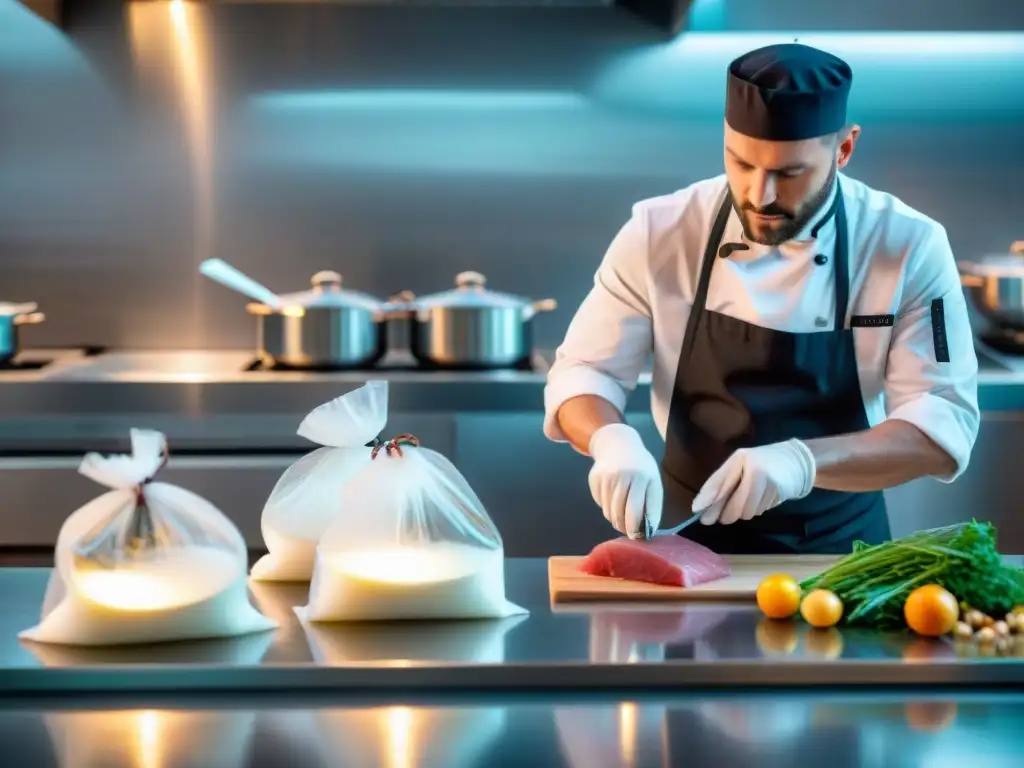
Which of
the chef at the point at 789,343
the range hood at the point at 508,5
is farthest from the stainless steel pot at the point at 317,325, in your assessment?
the chef at the point at 789,343

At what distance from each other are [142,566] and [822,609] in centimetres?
77

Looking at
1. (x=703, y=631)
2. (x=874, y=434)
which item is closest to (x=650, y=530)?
(x=703, y=631)

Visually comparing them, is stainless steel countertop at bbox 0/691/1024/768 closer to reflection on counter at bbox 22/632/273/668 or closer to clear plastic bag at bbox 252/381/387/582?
reflection on counter at bbox 22/632/273/668

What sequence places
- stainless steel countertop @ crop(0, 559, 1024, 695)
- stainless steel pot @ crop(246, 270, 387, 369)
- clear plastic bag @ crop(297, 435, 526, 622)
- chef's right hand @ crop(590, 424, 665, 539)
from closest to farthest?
1. stainless steel countertop @ crop(0, 559, 1024, 695)
2. clear plastic bag @ crop(297, 435, 526, 622)
3. chef's right hand @ crop(590, 424, 665, 539)
4. stainless steel pot @ crop(246, 270, 387, 369)

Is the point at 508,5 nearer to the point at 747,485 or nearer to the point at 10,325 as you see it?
the point at 10,325

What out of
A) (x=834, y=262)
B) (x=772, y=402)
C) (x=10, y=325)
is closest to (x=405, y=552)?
(x=772, y=402)

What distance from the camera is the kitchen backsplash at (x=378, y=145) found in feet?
12.1

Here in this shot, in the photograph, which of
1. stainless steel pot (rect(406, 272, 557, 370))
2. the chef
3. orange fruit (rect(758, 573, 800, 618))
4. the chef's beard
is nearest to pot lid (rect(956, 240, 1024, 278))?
stainless steel pot (rect(406, 272, 557, 370))

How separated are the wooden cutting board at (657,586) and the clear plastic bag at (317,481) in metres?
0.30

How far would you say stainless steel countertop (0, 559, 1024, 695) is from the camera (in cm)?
144

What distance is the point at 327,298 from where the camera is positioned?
3291 mm

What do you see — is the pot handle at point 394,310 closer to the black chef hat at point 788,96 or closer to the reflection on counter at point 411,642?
the black chef hat at point 788,96

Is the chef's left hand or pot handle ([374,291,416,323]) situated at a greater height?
pot handle ([374,291,416,323])

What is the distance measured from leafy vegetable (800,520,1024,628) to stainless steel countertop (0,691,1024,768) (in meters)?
0.18
